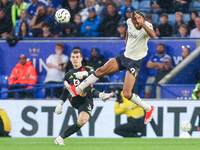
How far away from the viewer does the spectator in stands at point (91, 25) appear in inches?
521

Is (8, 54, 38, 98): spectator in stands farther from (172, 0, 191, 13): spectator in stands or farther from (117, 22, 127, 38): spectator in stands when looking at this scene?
(172, 0, 191, 13): spectator in stands

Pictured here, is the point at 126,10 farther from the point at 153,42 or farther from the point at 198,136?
the point at 198,136

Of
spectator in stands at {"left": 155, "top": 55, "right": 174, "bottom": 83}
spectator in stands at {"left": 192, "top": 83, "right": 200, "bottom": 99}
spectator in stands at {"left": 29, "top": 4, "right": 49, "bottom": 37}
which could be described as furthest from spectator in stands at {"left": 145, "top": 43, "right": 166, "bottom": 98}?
spectator in stands at {"left": 29, "top": 4, "right": 49, "bottom": 37}

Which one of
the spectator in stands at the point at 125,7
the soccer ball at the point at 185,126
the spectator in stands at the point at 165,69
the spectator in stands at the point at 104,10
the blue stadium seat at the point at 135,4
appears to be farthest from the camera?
the blue stadium seat at the point at 135,4

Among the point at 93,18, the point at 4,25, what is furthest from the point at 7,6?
the point at 93,18

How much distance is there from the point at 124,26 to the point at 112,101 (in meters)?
2.38

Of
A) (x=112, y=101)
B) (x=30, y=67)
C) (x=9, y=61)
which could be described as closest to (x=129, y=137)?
(x=112, y=101)

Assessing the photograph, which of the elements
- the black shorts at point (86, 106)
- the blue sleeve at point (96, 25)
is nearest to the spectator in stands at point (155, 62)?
the blue sleeve at point (96, 25)

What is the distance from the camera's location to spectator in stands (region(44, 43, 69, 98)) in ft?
40.7

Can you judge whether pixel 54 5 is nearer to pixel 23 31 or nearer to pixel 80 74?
pixel 23 31

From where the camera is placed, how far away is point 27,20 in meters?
14.0

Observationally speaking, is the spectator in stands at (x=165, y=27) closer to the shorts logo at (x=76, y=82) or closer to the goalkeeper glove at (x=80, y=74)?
the shorts logo at (x=76, y=82)

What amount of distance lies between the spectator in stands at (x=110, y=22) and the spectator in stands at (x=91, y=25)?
0.14m

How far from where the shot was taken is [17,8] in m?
14.3
